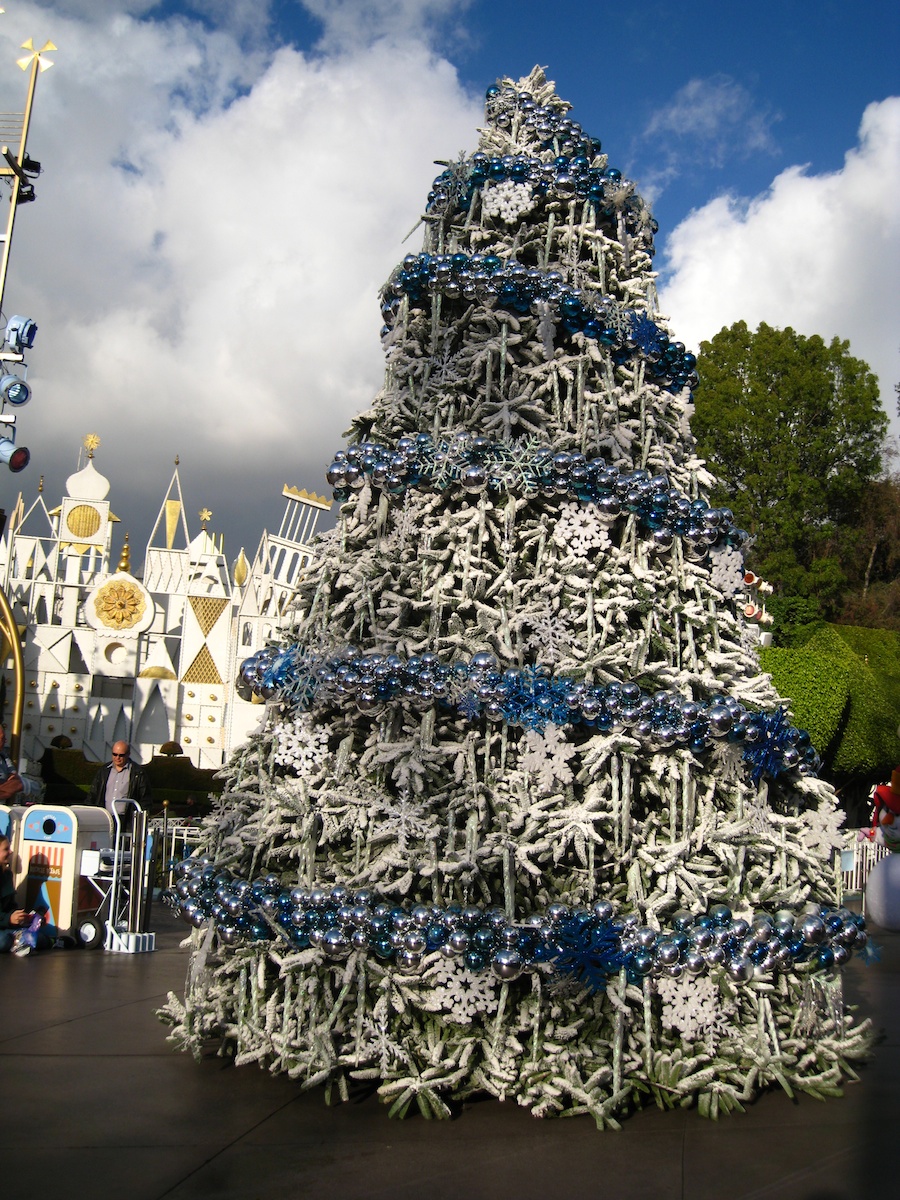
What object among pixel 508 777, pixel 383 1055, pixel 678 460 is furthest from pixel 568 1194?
pixel 678 460

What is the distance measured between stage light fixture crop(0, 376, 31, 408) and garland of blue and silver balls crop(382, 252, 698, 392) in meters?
9.43

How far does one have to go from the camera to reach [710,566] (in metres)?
4.54

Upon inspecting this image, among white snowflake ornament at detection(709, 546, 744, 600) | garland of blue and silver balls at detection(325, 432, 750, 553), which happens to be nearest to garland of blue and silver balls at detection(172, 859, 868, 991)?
white snowflake ornament at detection(709, 546, 744, 600)

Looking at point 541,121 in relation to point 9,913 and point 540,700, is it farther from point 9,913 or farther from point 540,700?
point 9,913

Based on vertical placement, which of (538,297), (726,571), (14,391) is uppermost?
(14,391)

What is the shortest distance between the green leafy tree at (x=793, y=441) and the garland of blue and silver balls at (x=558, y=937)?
68.1 ft

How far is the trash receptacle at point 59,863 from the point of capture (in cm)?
798

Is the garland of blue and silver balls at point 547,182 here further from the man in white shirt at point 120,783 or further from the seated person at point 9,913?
the seated person at point 9,913

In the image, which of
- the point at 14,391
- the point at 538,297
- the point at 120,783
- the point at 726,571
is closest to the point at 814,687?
the point at 120,783

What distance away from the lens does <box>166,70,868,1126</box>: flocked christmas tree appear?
3.49 m

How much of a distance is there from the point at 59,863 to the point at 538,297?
616 cm

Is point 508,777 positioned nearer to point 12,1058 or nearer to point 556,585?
point 556,585

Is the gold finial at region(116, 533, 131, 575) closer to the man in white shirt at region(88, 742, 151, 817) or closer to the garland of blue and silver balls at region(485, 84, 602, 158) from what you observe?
the man in white shirt at region(88, 742, 151, 817)

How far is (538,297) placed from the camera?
4.56 metres
